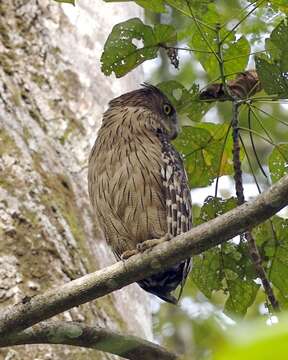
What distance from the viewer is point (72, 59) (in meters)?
3.44

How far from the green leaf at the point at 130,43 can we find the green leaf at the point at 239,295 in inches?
35.1

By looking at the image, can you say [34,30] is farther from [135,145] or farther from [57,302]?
[57,302]

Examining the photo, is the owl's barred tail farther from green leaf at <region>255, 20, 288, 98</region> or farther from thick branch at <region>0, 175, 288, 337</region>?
thick branch at <region>0, 175, 288, 337</region>

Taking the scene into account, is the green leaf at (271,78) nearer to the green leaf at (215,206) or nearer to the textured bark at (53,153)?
the green leaf at (215,206)

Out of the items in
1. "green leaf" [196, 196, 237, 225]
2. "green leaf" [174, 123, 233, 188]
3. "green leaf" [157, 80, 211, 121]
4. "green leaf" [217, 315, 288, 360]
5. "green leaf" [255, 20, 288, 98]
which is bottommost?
"green leaf" [217, 315, 288, 360]

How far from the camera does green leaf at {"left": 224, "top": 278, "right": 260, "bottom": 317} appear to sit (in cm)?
246

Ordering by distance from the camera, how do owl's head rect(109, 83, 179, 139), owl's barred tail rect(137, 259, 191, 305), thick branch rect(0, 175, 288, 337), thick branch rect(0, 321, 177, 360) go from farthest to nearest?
owl's head rect(109, 83, 179, 139)
owl's barred tail rect(137, 259, 191, 305)
thick branch rect(0, 321, 177, 360)
thick branch rect(0, 175, 288, 337)

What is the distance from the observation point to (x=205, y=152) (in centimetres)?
254

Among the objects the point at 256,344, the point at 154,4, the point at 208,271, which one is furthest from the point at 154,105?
the point at 256,344

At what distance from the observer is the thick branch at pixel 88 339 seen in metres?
1.76

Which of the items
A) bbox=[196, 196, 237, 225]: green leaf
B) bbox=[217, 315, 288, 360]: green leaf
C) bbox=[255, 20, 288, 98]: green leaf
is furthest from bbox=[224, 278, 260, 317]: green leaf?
bbox=[217, 315, 288, 360]: green leaf

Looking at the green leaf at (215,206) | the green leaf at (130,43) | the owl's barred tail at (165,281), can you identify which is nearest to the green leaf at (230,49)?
the green leaf at (130,43)

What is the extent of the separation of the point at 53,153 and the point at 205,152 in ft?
2.58

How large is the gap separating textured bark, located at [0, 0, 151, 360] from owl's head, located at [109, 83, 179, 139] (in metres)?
0.14
